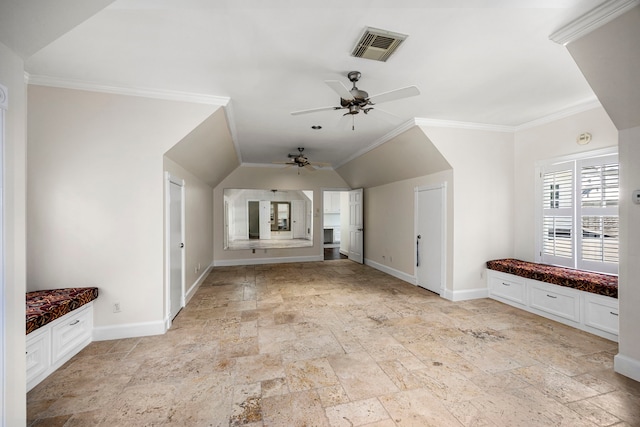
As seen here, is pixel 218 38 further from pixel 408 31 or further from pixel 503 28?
pixel 503 28

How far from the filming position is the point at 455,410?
6.32ft

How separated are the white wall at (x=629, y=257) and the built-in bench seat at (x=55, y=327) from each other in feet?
16.3

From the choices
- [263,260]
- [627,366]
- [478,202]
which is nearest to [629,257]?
[627,366]

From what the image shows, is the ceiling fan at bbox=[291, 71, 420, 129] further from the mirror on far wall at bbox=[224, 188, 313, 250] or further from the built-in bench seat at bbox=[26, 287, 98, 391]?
the mirror on far wall at bbox=[224, 188, 313, 250]

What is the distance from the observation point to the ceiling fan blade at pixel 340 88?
227 centimetres

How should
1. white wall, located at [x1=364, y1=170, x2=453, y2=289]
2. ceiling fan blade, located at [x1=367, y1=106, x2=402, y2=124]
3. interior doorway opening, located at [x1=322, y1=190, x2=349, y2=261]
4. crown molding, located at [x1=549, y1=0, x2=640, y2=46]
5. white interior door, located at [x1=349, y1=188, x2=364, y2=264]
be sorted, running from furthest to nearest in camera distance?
1. interior doorway opening, located at [x1=322, y1=190, x2=349, y2=261]
2. white interior door, located at [x1=349, y1=188, x2=364, y2=264]
3. white wall, located at [x1=364, y1=170, x2=453, y2=289]
4. ceiling fan blade, located at [x1=367, y1=106, x2=402, y2=124]
5. crown molding, located at [x1=549, y1=0, x2=640, y2=46]

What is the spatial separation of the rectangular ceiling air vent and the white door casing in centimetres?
262

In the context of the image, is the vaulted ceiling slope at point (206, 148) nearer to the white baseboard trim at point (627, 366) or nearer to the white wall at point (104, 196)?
the white wall at point (104, 196)

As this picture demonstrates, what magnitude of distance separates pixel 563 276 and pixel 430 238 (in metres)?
1.85

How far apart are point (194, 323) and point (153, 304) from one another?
59 cm

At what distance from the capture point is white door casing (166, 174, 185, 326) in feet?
11.0

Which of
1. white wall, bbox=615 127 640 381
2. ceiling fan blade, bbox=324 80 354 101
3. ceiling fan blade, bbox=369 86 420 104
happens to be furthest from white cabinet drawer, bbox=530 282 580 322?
Result: ceiling fan blade, bbox=324 80 354 101

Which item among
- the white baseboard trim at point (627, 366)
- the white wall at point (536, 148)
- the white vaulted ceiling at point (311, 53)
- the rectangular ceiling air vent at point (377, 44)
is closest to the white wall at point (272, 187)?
the white vaulted ceiling at point (311, 53)

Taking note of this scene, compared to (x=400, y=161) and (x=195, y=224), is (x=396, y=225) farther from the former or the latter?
(x=195, y=224)
